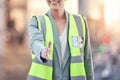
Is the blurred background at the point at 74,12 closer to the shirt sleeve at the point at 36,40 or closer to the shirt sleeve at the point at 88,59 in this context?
the shirt sleeve at the point at 88,59

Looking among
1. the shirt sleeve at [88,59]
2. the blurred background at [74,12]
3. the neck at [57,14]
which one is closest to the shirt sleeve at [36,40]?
the neck at [57,14]

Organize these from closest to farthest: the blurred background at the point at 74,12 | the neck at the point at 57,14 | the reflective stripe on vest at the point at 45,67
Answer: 1. the reflective stripe on vest at the point at 45,67
2. the neck at the point at 57,14
3. the blurred background at the point at 74,12

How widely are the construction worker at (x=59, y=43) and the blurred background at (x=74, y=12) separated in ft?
4.42

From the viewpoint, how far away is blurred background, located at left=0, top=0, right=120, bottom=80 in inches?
→ 125

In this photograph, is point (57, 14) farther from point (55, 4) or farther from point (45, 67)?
point (45, 67)

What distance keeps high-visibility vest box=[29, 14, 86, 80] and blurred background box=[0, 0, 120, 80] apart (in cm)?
135

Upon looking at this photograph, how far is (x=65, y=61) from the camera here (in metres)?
1.71

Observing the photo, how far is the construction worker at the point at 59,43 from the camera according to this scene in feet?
5.55

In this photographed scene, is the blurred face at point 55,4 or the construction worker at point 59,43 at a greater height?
the blurred face at point 55,4

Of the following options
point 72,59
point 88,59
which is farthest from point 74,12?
point 72,59

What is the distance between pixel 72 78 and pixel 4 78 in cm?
169

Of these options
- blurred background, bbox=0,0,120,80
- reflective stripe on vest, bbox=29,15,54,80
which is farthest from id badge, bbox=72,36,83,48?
blurred background, bbox=0,0,120,80

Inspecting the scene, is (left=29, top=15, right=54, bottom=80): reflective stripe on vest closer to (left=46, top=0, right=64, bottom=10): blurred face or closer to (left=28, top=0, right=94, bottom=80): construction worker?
(left=28, top=0, right=94, bottom=80): construction worker

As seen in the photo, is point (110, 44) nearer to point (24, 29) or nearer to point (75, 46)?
point (24, 29)
